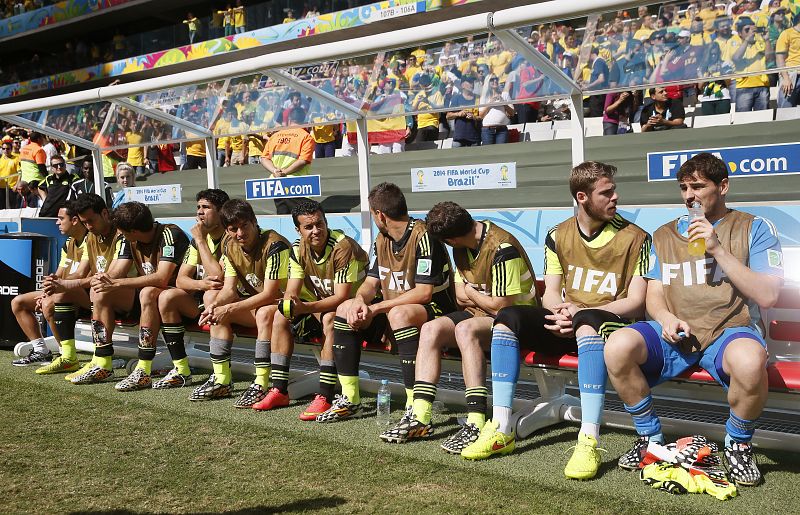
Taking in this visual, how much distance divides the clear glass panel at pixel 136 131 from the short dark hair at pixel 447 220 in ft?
10.9

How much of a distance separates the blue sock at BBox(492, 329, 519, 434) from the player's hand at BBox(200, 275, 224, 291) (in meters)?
2.42

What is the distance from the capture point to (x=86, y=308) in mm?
6512

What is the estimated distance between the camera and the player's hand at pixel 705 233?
10.8 feet

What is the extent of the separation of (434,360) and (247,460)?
1.04 meters

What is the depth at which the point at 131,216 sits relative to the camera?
5.91 meters

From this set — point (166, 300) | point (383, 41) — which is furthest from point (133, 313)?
point (383, 41)

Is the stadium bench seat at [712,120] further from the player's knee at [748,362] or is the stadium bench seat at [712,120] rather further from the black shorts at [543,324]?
the player's knee at [748,362]

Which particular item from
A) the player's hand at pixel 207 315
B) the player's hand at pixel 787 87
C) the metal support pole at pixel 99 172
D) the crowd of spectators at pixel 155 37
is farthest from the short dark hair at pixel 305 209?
the crowd of spectators at pixel 155 37

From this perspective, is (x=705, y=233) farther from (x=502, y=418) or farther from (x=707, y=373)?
(x=502, y=418)

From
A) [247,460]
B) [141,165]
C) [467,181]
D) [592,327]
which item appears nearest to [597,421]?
[592,327]

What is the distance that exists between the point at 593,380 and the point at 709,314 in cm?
56

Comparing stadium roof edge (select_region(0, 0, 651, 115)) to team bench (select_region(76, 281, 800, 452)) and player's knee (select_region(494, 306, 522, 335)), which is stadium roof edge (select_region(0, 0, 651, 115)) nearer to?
player's knee (select_region(494, 306, 522, 335))

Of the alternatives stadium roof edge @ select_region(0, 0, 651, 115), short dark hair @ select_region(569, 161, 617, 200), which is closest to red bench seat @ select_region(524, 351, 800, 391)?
short dark hair @ select_region(569, 161, 617, 200)

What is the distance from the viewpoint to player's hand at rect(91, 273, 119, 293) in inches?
229
